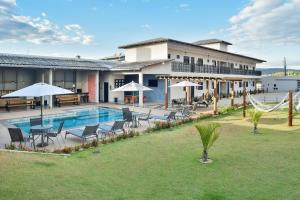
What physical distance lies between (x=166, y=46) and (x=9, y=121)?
16846mm

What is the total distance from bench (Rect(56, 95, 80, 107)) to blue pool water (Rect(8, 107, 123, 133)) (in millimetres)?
2753

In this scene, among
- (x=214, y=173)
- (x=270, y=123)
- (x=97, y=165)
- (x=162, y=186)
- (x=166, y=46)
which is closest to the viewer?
(x=162, y=186)

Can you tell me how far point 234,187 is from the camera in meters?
6.32

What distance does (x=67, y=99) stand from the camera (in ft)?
80.2

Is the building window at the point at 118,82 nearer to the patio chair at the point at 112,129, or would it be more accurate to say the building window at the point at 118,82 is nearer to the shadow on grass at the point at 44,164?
the patio chair at the point at 112,129

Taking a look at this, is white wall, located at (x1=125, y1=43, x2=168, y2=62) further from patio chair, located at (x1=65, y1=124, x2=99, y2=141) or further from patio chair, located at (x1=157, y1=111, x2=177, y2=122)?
patio chair, located at (x1=65, y1=124, x2=99, y2=141)

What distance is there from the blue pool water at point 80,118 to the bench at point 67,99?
2.75 metres

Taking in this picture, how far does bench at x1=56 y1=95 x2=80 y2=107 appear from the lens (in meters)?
23.8

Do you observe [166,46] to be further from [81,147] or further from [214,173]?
[214,173]

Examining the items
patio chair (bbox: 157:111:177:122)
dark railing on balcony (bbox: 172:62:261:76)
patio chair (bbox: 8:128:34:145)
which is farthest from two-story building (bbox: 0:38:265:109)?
patio chair (bbox: 8:128:34:145)

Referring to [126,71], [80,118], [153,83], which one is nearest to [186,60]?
[153,83]

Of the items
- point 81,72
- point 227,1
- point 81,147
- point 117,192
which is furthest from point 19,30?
point 117,192

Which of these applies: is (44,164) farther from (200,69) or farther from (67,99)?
(200,69)

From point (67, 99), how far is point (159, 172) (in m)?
18.8
